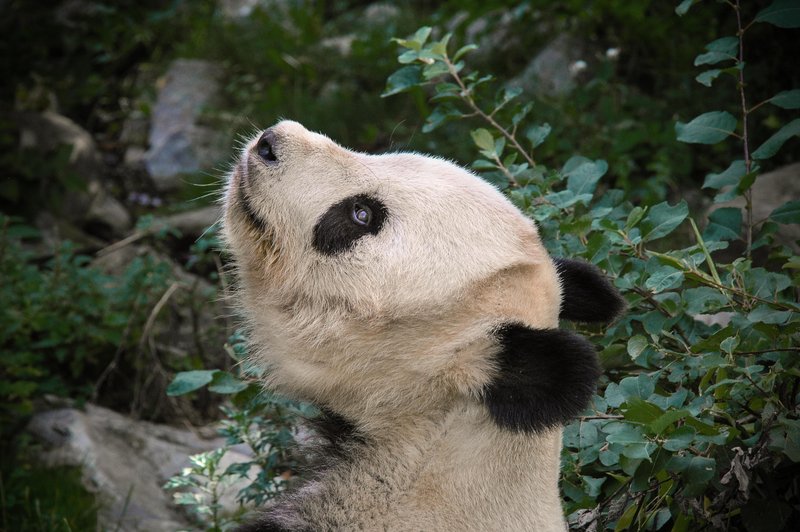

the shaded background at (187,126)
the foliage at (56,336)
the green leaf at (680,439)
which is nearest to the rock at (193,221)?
the shaded background at (187,126)

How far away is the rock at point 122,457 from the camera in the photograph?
3920mm

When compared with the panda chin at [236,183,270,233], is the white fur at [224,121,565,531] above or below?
below

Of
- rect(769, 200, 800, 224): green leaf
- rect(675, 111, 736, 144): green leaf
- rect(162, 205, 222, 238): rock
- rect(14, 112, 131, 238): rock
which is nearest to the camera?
rect(769, 200, 800, 224): green leaf

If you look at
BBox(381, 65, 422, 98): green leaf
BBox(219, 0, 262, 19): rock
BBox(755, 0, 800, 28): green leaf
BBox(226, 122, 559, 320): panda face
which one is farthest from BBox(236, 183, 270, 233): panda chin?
BBox(219, 0, 262, 19): rock

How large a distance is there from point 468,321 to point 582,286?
0.48 m

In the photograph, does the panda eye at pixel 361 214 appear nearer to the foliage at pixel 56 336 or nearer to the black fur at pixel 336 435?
the black fur at pixel 336 435

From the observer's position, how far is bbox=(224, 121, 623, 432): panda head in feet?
7.04

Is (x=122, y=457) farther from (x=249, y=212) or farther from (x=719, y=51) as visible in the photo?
(x=719, y=51)

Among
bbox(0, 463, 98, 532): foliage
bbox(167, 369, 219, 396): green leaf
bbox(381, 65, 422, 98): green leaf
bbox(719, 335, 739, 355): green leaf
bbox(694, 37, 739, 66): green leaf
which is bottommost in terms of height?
bbox(0, 463, 98, 532): foliage

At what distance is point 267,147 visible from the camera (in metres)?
2.50

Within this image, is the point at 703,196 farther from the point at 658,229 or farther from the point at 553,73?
the point at 658,229

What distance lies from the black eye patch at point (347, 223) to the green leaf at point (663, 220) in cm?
93

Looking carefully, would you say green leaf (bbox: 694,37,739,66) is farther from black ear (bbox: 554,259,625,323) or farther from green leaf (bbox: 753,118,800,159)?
black ear (bbox: 554,259,625,323)

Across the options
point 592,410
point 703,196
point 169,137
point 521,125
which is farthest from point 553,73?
point 592,410
